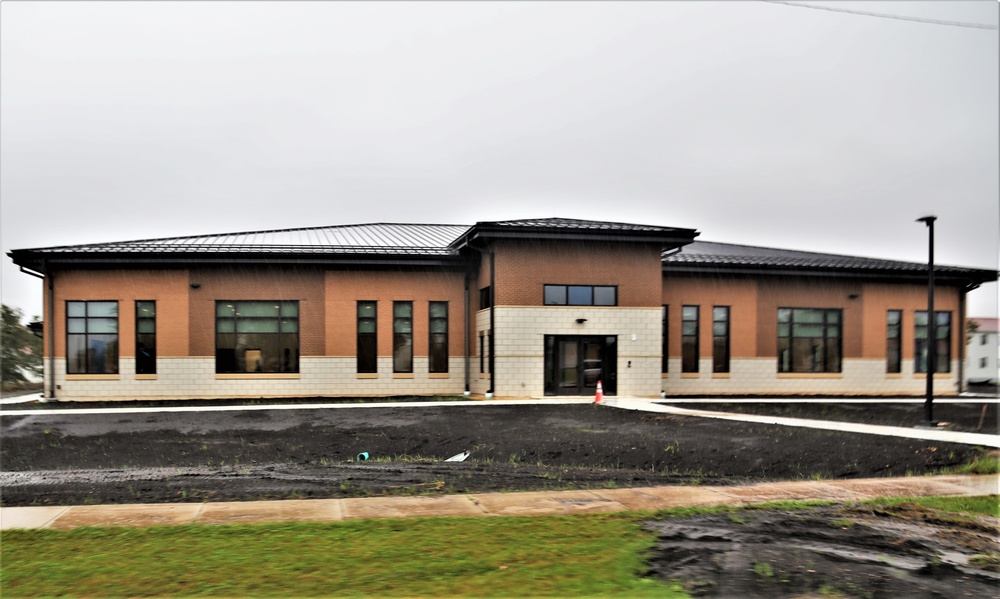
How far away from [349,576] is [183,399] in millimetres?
23129

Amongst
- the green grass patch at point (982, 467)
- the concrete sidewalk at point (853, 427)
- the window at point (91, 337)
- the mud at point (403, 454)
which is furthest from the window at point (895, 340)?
the window at point (91, 337)

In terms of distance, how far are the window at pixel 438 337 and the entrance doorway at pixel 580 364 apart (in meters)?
4.42

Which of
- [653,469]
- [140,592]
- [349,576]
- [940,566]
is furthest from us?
[653,469]

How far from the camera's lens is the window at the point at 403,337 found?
2823 centimetres

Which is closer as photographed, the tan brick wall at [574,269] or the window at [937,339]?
the tan brick wall at [574,269]

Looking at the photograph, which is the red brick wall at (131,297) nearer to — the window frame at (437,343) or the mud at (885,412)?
the window frame at (437,343)

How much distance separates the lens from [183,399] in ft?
87.5

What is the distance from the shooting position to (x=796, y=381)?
102 feet

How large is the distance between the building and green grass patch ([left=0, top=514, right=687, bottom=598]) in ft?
60.2

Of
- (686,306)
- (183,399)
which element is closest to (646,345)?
(686,306)

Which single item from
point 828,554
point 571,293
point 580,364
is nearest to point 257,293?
point 571,293

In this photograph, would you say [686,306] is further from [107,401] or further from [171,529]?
[171,529]

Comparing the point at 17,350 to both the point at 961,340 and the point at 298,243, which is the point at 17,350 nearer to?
the point at 298,243

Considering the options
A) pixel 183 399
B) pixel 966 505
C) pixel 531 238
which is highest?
pixel 531 238
